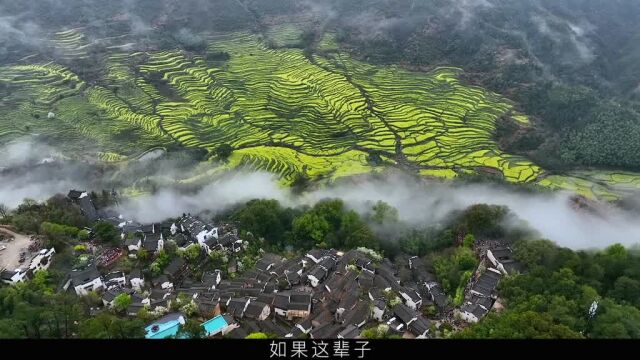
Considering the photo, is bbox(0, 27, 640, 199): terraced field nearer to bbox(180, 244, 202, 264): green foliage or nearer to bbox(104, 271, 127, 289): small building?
bbox(180, 244, 202, 264): green foliage

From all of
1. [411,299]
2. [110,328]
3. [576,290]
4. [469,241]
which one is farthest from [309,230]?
[576,290]

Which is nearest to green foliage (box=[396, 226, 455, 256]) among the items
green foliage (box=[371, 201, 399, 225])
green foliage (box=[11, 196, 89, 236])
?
green foliage (box=[371, 201, 399, 225])

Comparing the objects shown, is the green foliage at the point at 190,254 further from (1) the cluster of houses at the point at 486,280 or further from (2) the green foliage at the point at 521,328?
(2) the green foliage at the point at 521,328

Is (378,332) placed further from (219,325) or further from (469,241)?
(469,241)

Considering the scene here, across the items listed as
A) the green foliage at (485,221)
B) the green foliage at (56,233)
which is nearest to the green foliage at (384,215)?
the green foliage at (485,221)
